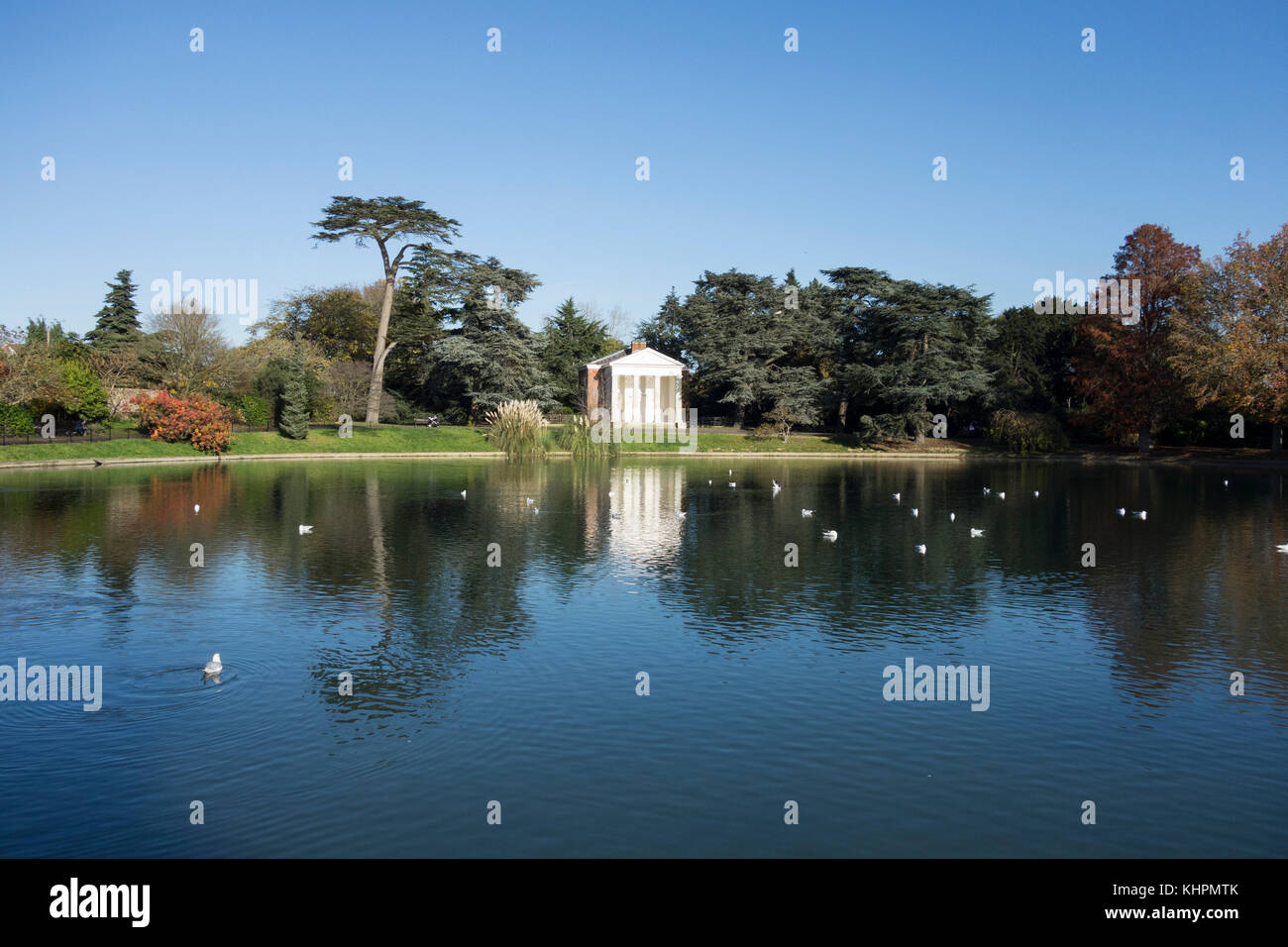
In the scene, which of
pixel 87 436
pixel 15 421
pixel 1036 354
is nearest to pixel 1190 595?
pixel 15 421

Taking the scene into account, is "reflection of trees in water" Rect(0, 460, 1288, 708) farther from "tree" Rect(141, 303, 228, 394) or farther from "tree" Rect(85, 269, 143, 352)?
"tree" Rect(85, 269, 143, 352)

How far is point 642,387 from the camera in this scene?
72375 millimetres

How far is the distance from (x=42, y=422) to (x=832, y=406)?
180ft

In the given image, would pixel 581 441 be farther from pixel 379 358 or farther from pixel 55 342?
pixel 55 342

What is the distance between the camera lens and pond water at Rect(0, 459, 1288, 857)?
8.32 metres

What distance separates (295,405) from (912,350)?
4164 cm

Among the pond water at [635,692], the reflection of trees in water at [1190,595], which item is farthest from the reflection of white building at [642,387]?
the pond water at [635,692]

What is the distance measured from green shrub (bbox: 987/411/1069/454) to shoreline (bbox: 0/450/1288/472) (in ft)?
2.55

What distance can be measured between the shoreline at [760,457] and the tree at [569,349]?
58.2 feet

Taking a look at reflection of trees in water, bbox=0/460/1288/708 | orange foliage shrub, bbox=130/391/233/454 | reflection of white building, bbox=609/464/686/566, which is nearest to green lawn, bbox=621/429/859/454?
reflection of white building, bbox=609/464/686/566

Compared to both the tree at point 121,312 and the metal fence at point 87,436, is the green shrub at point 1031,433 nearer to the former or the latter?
the metal fence at point 87,436

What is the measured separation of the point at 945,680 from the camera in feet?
40.8
